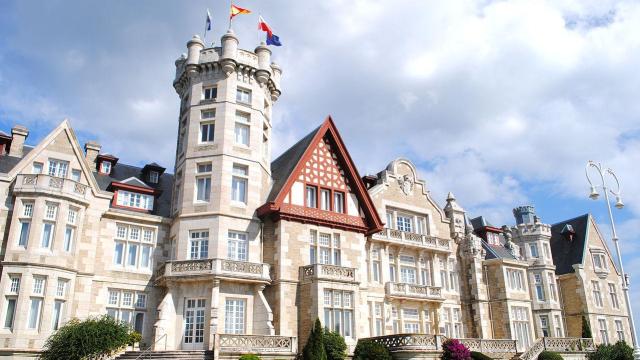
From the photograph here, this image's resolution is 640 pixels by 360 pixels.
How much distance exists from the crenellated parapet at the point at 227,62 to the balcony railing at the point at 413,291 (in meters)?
15.0

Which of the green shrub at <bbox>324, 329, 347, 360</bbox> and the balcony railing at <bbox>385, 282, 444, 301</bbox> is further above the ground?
the balcony railing at <bbox>385, 282, 444, 301</bbox>

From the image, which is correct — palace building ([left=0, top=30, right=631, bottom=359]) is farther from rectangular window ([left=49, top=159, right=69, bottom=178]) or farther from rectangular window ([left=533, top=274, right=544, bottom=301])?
rectangular window ([left=533, top=274, right=544, bottom=301])

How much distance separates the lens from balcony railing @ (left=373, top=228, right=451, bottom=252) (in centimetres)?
3534

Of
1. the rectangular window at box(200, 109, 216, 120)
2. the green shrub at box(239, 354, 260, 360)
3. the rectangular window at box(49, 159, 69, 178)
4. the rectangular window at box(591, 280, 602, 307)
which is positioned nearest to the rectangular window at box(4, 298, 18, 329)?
the rectangular window at box(49, 159, 69, 178)

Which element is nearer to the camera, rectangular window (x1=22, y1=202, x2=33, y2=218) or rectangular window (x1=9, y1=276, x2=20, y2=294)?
rectangular window (x1=9, y1=276, x2=20, y2=294)

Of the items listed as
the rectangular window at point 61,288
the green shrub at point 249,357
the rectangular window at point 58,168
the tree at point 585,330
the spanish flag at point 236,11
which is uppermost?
the spanish flag at point 236,11

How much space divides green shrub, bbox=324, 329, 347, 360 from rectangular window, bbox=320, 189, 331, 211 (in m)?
7.98

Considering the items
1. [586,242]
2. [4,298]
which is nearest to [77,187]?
[4,298]

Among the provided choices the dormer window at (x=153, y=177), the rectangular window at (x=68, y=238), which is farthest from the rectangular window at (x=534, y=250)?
the rectangular window at (x=68, y=238)

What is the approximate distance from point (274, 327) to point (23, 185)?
46.2 ft

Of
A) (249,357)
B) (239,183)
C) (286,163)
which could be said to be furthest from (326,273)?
(286,163)

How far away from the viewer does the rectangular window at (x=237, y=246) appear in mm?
28391

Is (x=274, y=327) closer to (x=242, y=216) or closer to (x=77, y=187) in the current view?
(x=242, y=216)

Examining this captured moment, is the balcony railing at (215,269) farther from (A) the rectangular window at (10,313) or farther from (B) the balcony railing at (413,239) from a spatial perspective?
(B) the balcony railing at (413,239)
